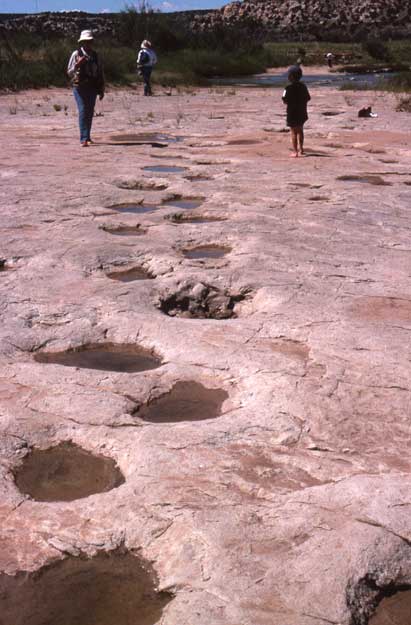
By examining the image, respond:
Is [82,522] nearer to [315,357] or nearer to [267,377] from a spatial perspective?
[267,377]

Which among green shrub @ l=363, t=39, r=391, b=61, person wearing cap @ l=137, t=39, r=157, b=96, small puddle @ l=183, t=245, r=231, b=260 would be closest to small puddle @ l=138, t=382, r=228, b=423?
small puddle @ l=183, t=245, r=231, b=260

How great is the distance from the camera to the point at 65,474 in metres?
2.95

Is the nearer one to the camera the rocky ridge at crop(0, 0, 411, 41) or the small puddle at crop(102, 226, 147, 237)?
the small puddle at crop(102, 226, 147, 237)

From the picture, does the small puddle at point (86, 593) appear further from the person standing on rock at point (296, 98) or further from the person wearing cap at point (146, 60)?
the person wearing cap at point (146, 60)

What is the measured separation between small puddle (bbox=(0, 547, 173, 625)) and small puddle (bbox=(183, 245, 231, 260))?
10.8 feet

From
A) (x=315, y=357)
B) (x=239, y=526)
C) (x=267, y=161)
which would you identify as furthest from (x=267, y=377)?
(x=267, y=161)

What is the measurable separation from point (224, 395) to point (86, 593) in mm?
1316

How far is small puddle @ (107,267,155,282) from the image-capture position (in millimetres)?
5105

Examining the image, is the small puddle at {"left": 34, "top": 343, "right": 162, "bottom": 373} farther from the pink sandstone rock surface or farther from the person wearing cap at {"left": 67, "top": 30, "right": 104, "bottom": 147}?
the person wearing cap at {"left": 67, "top": 30, "right": 104, "bottom": 147}

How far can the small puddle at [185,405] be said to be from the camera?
3.35 m

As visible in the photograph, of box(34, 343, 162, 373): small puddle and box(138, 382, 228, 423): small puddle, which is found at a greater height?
box(34, 343, 162, 373): small puddle

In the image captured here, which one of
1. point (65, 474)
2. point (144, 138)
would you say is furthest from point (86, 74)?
point (65, 474)

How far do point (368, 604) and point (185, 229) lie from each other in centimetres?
420

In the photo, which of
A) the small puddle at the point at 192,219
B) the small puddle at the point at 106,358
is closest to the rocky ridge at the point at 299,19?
the small puddle at the point at 192,219
